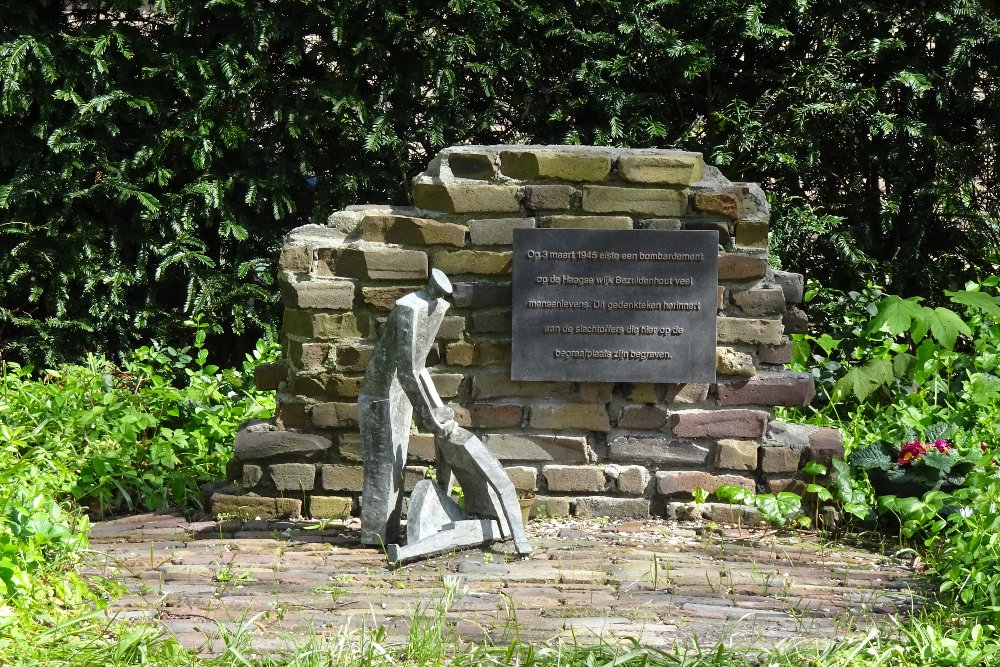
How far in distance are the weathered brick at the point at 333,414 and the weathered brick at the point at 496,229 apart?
81 cm

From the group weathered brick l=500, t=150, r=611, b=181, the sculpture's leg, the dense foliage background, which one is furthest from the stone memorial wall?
the dense foliage background

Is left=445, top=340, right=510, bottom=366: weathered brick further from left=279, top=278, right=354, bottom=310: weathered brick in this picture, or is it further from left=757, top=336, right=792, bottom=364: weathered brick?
left=757, top=336, right=792, bottom=364: weathered brick

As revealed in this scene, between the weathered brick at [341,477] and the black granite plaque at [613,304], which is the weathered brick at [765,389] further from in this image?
the weathered brick at [341,477]

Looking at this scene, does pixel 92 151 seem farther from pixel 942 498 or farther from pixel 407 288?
pixel 942 498

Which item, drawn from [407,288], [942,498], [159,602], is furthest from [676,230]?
[159,602]

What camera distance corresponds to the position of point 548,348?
14.6ft

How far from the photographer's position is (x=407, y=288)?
4.46m

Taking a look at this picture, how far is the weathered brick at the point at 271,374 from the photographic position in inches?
182

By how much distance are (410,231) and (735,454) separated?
1532 mm

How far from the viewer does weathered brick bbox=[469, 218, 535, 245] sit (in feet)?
14.6

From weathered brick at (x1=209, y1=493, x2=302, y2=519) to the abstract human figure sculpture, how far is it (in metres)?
0.62

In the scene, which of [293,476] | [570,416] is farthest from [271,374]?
[570,416]

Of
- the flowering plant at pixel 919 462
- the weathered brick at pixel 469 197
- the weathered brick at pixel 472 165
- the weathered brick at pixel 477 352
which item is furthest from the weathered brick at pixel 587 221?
the flowering plant at pixel 919 462

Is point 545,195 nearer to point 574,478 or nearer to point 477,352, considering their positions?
point 477,352
